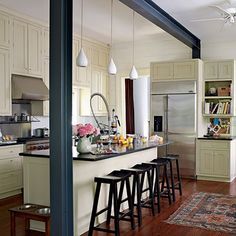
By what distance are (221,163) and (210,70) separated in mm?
1933

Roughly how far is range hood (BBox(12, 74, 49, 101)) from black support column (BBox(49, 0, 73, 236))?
2.95 meters

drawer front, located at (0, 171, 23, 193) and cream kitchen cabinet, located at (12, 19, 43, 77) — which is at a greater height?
cream kitchen cabinet, located at (12, 19, 43, 77)

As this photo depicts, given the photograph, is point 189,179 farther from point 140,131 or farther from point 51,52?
point 51,52

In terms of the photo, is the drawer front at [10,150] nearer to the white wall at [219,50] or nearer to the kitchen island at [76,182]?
the kitchen island at [76,182]

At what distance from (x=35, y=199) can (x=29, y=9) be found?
125 inches

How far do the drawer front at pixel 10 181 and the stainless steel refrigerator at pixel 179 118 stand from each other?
302 cm

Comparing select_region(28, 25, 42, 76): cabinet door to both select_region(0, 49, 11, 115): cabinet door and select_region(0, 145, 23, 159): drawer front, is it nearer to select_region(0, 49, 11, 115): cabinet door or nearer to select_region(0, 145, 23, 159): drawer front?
select_region(0, 49, 11, 115): cabinet door

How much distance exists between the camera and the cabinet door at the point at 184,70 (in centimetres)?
695

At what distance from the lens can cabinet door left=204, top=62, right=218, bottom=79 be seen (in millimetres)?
7047

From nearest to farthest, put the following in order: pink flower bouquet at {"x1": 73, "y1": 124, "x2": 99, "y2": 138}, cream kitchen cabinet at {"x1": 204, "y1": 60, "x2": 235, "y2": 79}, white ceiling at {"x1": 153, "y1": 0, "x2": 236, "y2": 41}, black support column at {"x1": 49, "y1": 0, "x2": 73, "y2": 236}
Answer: black support column at {"x1": 49, "y1": 0, "x2": 73, "y2": 236}, pink flower bouquet at {"x1": 73, "y1": 124, "x2": 99, "y2": 138}, white ceiling at {"x1": 153, "y1": 0, "x2": 236, "y2": 41}, cream kitchen cabinet at {"x1": 204, "y1": 60, "x2": 235, "y2": 79}

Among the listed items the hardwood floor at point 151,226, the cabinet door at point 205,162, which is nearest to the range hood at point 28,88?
the hardwood floor at point 151,226

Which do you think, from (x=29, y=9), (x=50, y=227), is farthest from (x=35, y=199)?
(x=29, y=9)

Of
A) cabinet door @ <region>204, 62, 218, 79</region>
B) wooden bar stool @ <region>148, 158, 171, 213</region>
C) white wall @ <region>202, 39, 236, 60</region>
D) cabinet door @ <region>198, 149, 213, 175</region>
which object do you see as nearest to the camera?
wooden bar stool @ <region>148, 158, 171, 213</region>

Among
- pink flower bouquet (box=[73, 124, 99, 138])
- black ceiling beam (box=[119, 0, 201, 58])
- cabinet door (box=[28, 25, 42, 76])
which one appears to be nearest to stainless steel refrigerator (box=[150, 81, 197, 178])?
black ceiling beam (box=[119, 0, 201, 58])
